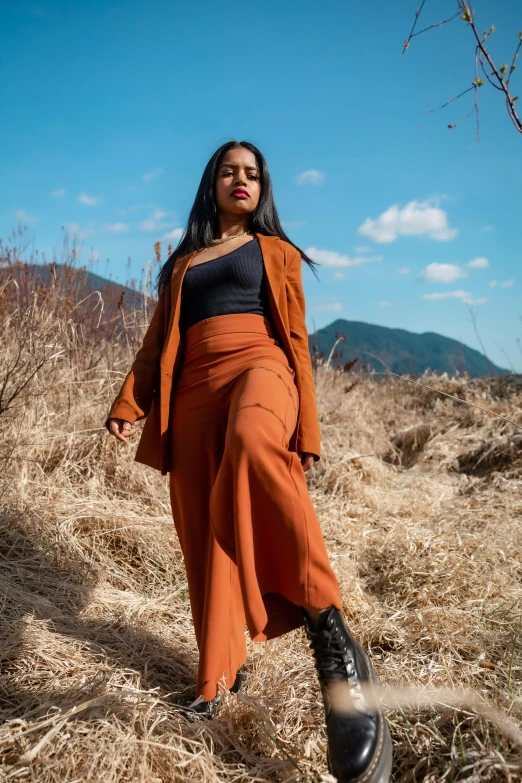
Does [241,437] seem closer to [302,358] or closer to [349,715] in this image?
[302,358]

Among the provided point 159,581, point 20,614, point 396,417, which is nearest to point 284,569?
point 20,614

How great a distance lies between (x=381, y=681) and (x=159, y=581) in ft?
4.72

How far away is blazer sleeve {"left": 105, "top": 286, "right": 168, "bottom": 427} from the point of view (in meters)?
2.21

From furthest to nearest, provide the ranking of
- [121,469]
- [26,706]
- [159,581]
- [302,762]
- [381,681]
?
[121,469] < [159,581] < [381,681] < [26,706] < [302,762]

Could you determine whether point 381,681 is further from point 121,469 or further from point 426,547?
point 121,469

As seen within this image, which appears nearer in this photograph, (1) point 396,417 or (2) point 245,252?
(2) point 245,252

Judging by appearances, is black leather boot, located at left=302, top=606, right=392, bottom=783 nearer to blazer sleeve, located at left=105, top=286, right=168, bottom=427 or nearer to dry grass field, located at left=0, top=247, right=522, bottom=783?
dry grass field, located at left=0, top=247, right=522, bottom=783

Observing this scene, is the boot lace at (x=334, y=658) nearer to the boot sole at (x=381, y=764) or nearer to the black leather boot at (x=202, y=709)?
the boot sole at (x=381, y=764)

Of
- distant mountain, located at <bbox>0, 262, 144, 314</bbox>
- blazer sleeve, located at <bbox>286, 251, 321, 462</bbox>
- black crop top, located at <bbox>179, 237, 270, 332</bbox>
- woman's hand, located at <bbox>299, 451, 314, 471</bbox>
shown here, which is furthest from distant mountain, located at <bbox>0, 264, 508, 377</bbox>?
woman's hand, located at <bbox>299, 451, 314, 471</bbox>

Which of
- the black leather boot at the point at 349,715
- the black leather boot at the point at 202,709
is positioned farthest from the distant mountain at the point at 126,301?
the black leather boot at the point at 349,715

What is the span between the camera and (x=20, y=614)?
8.13 feet

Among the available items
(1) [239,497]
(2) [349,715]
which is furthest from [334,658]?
(1) [239,497]

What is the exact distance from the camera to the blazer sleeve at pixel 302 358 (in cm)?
208

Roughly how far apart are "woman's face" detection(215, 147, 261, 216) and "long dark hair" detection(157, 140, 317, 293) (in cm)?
3
